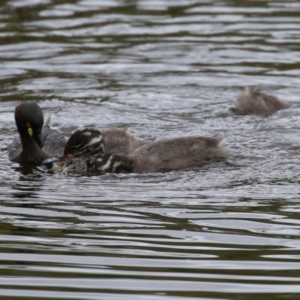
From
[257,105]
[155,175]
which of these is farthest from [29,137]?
[257,105]

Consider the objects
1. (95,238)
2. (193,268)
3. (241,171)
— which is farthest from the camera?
(241,171)

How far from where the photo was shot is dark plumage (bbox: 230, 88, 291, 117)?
10.8m

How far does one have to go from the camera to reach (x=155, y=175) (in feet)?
27.5

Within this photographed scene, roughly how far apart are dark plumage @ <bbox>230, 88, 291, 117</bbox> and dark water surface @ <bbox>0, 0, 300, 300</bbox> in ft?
0.48

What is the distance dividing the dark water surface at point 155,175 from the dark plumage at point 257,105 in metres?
0.15

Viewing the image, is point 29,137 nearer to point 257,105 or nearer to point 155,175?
point 155,175

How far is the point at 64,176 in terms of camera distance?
849 cm

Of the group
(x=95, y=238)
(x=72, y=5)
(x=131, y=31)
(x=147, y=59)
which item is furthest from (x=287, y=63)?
(x=95, y=238)

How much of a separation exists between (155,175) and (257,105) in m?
2.81

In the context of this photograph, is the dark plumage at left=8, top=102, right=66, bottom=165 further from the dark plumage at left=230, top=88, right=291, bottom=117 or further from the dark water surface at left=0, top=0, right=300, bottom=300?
the dark plumage at left=230, top=88, right=291, bottom=117

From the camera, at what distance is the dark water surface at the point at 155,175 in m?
5.32

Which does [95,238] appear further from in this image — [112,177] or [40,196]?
[112,177]

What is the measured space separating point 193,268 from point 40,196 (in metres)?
2.43

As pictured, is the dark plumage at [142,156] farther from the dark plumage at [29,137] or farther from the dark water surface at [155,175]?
the dark plumage at [29,137]
